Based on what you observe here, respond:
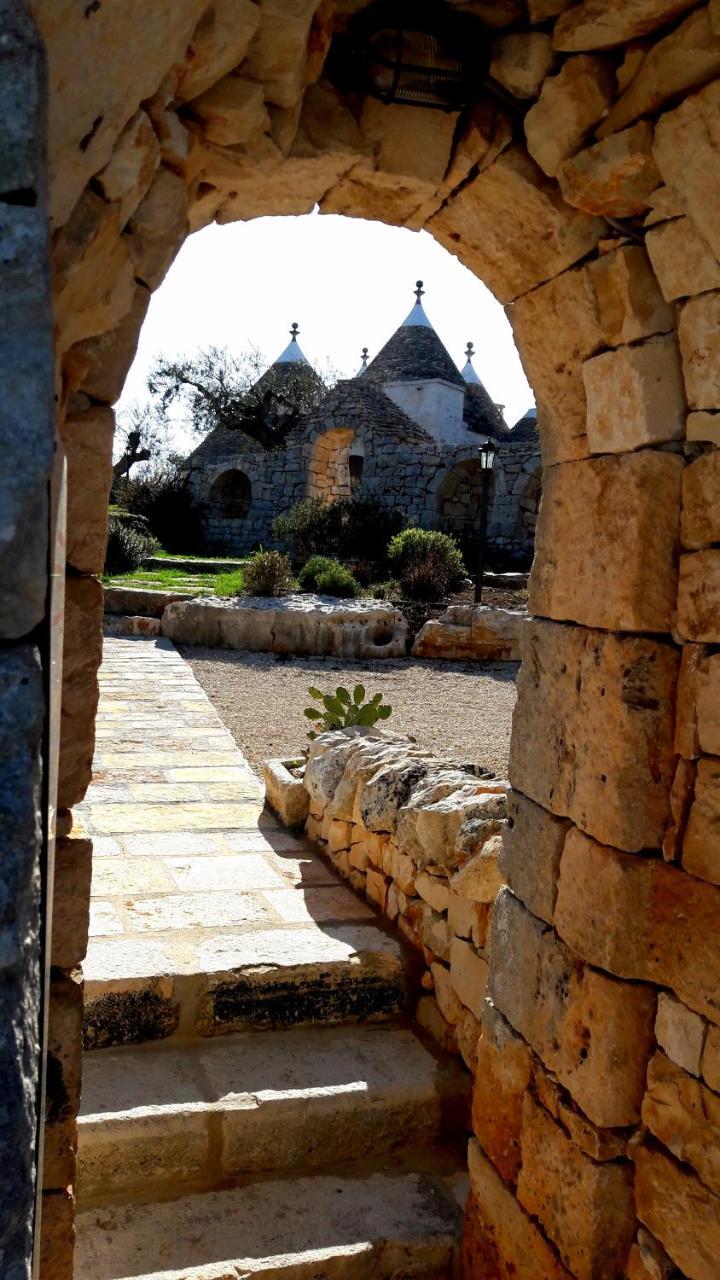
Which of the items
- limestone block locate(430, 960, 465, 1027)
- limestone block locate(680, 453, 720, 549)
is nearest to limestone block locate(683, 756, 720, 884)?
limestone block locate(680, 453, 720, 549)

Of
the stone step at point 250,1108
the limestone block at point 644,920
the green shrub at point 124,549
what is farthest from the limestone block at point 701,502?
the green shrub at point 124,549

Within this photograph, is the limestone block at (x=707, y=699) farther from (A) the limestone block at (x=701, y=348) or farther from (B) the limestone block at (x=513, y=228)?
(B) the limestone block at (x=513, y=228)

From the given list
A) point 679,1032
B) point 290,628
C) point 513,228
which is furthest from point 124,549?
point 679,1032

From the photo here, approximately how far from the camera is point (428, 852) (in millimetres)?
3787

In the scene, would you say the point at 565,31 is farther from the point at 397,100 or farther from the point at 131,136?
the point at 131,136

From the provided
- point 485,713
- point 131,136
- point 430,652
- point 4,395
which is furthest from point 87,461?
point 430,652

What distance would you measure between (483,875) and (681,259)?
2.06 metres

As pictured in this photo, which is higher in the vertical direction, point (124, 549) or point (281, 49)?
point (281, 49)

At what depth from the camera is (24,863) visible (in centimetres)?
90

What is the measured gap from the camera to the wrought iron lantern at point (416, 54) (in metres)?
2.50

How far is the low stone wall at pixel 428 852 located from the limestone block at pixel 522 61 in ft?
→ 7.66

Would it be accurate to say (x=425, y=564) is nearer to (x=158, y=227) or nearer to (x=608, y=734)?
(x=608, y=734)

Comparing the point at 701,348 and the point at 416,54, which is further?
the point at 416,54

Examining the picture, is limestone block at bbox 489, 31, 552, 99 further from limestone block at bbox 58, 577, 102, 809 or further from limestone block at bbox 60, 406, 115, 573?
limestone block at bbox 58, 577, 102, 809
